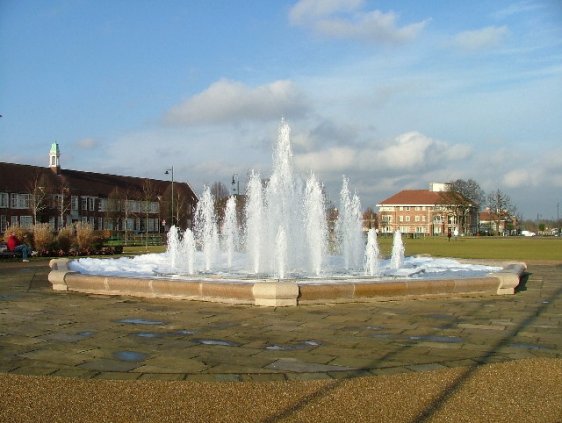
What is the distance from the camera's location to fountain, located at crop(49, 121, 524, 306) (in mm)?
11914

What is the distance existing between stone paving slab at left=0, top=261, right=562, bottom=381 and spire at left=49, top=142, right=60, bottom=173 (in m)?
78.6

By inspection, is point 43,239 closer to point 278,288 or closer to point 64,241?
point 64,241

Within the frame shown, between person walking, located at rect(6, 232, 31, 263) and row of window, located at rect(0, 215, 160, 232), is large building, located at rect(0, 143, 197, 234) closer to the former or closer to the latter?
row of window, located at rect(0, 215, 160, 232)

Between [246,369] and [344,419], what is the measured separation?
6.31ft

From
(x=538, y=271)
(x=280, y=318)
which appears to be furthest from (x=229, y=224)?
(x=280, y=318)

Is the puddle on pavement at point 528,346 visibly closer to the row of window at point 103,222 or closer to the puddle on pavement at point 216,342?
the puddle on pavement at point 216,342

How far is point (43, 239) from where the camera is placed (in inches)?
1158

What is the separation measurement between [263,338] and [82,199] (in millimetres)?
84629

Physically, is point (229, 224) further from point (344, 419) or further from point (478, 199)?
point (478, 199)

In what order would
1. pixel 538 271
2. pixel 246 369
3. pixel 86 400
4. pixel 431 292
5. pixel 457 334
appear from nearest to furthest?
pixel 86 400 → pixel 246 369 → pixel 457 334 → pixel 431 292 → pixel 538 271

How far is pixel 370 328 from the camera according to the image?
929 cm

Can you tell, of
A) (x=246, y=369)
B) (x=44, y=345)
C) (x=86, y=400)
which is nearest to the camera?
(x=86, y=400)

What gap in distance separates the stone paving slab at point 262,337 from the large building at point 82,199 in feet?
193

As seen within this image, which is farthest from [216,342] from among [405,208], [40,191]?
[405,208]
